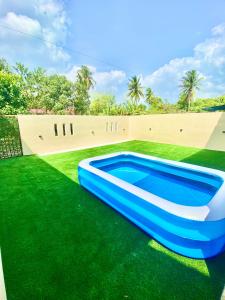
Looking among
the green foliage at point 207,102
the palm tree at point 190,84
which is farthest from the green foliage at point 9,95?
the green foliage at point 207,102

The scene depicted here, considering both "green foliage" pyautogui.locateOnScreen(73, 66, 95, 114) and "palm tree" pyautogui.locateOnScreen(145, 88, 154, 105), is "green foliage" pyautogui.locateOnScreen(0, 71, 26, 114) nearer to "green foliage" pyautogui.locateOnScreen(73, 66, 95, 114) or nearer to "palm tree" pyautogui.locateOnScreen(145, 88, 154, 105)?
"green foliage" pyautogui.locateOnScreen(73, 66, 95, 114)

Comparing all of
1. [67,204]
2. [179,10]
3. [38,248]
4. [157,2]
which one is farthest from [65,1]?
[38,248]

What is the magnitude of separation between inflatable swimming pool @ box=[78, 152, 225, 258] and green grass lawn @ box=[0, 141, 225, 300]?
0.16 metres

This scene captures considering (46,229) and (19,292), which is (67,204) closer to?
(46,229)

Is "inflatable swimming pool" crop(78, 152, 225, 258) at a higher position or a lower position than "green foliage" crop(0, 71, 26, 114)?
lower

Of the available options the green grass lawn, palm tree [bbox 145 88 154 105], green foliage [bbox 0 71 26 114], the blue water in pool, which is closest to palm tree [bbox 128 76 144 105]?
palm tree [bbox 145 88 154 105]

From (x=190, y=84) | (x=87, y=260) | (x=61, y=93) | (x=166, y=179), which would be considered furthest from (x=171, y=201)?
(x=190, y=84)

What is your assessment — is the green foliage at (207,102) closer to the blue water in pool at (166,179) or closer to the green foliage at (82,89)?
the green foliage at (82,89)

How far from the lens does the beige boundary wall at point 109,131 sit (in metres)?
7.58

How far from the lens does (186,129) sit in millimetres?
9148

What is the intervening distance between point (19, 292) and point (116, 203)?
1732 millimetres

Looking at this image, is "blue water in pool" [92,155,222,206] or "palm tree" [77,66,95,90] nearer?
"blue water in pool" [92,155,222,206]

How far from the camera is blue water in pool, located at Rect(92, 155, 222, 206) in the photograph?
11.6 feet

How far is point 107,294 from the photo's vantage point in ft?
4.99
